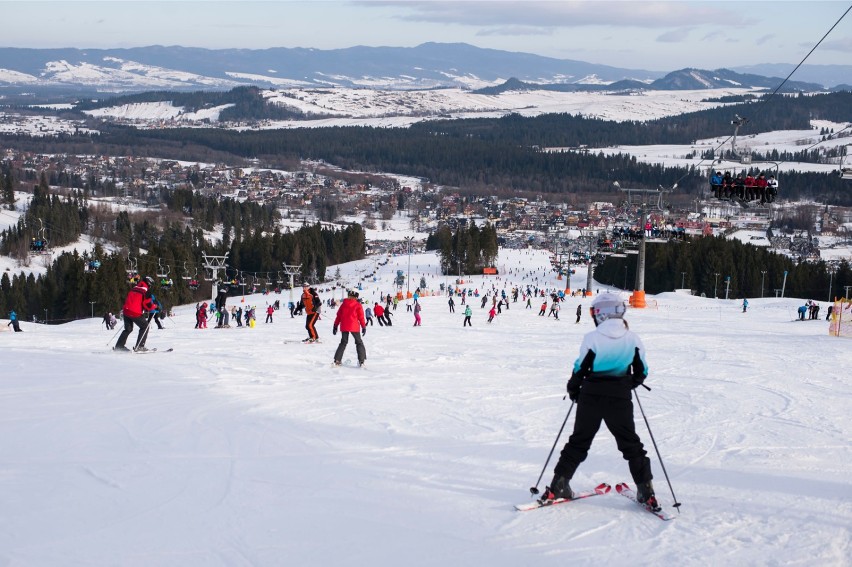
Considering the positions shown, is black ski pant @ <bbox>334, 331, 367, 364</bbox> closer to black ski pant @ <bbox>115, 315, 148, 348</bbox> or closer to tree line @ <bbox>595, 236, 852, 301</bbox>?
black ski pant @ <bbox>115, 315, 148, 348</bbox>

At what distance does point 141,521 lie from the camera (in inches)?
194

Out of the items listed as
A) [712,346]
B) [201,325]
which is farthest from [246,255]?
[712,346]

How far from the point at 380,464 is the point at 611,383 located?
202 centimetres

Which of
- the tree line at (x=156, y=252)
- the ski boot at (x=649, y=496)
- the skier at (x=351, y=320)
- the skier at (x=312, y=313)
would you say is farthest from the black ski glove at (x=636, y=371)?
the tree line at (x=156, y=252)

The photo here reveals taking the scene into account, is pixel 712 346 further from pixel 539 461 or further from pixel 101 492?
pixel 101 492

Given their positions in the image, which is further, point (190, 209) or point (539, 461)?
point (190, 209)

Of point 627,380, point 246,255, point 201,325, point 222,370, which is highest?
point 627,380

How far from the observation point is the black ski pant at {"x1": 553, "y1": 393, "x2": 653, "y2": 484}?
4965 mm

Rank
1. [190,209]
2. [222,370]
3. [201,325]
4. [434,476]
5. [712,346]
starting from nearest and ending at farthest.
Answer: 1. [434,476]
2. [222,370]
3. [712,346]
4. [201,325]
5. [190,209]

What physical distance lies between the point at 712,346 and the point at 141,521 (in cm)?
1419

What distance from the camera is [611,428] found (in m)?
5.00

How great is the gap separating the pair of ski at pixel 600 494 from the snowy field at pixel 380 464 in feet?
0.24

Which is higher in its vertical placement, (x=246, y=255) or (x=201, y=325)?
(x=201, y=325)

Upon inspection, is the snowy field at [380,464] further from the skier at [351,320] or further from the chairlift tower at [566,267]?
the chairlift tower at [566,267]
